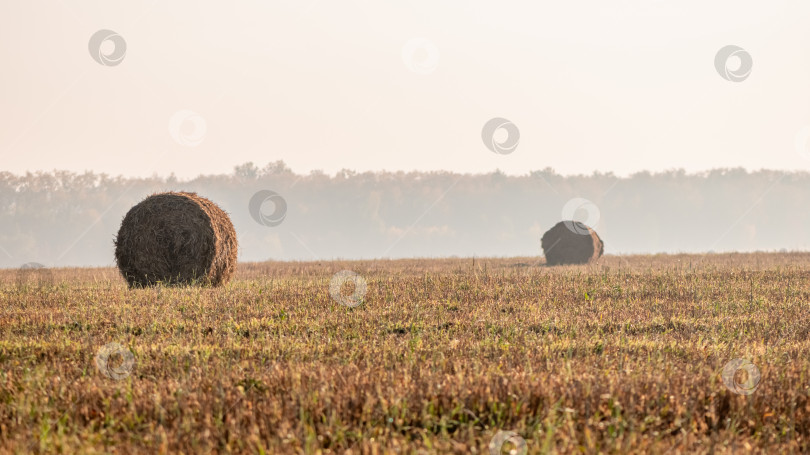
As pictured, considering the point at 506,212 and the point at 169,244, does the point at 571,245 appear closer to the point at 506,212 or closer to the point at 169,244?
the point at 169,244

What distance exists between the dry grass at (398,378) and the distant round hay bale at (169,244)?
17.3ft

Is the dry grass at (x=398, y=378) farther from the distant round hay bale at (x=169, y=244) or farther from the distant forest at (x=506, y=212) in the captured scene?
the distant forest at (x=506, y=212)

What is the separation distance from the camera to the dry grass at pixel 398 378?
551cm

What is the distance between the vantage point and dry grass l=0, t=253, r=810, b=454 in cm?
551

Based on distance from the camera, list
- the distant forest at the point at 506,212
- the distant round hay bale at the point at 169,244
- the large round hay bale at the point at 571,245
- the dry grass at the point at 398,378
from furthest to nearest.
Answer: the distant forest at the point at 506,212 < the large round hay bale at the point at 571,245 < the distant round hay bale at the point at 169,244 < the dry grass at the point at 398,378

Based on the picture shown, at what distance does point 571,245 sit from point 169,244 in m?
17.4

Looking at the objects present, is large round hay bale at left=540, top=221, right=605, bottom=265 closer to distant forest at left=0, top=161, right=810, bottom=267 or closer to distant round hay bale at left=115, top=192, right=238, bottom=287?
distant round hay bale at left=115, top=192, right=238, bottom=287

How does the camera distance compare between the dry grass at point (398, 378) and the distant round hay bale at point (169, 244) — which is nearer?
the dry grass at point (398, 378)

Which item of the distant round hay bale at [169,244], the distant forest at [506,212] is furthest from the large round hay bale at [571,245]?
the distant forest at [506,212]

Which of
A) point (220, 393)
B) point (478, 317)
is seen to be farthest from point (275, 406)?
point (478, 317)

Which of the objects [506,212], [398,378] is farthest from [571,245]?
[506,212]

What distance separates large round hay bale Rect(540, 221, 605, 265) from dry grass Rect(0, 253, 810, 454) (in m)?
17.3

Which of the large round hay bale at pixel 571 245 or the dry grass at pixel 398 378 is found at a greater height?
the large round hay bale at pixel 571 245

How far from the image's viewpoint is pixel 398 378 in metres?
6.73
